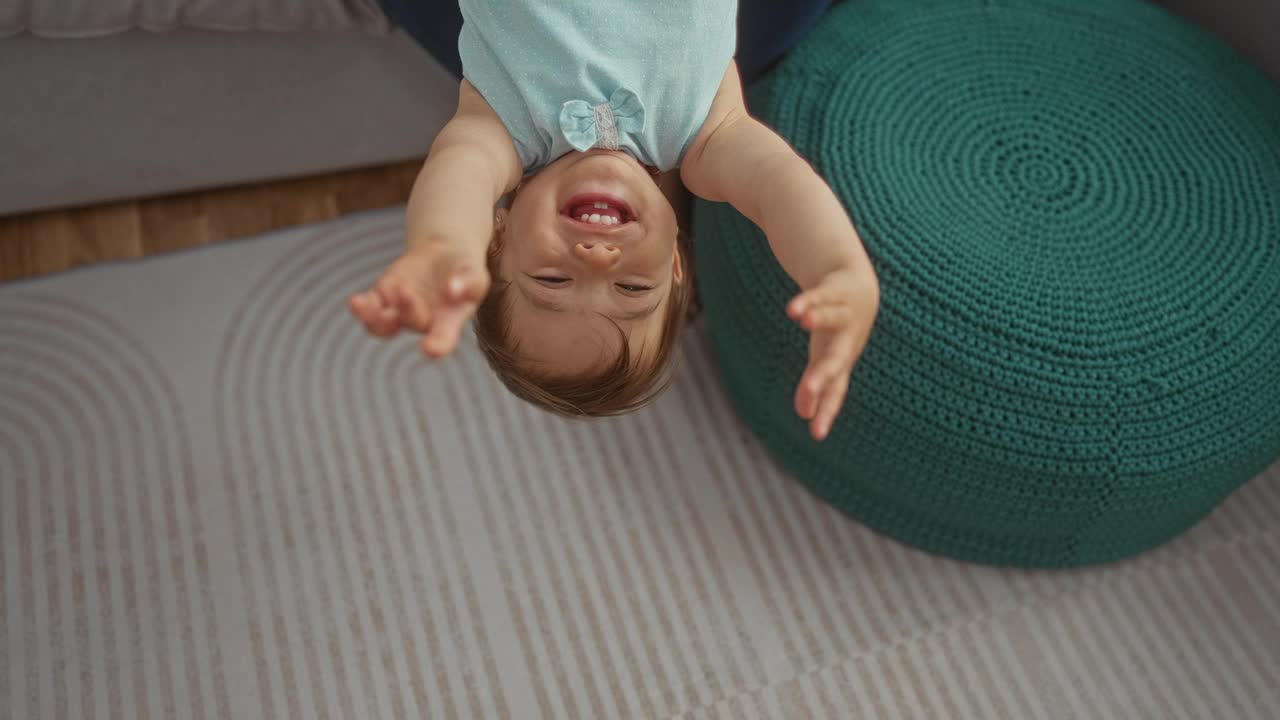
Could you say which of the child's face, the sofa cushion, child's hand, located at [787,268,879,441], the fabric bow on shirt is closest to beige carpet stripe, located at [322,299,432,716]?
the sofa cushion

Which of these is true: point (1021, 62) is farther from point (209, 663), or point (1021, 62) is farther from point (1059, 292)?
point (209, 663)

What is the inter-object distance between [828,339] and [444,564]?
2.15 feet

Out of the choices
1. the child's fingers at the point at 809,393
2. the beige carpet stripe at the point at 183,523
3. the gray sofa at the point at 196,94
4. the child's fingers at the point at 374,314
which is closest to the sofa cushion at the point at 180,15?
the gray sofa at the point at 196,94

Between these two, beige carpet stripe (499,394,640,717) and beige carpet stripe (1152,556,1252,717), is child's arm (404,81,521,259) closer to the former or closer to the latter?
beige carpet stripe (499,394,640,717)

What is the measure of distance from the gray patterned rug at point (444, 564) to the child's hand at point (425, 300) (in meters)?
0.61

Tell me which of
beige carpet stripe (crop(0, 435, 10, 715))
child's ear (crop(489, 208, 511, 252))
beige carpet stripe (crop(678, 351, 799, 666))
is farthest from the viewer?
beige carpet stripe (crop(678, 351, 799, 666))

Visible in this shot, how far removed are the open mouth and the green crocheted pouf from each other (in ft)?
0.87

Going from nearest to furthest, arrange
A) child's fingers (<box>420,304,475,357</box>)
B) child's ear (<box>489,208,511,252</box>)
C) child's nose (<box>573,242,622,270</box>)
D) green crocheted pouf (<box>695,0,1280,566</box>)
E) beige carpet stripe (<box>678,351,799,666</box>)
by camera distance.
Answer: child's fingers (<box>420,304,475,357</box>)
child's nose (<box>573,242,622,270</box>)
child's ear (<box>489,208,511,252</box>)
green crocheted pouf (<box>695,0,1280,566</box>)
beige carpet stripe (<box>678,351,799,666</box>)

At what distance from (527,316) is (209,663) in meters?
0.58

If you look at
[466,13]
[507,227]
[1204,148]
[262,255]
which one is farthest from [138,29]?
[1204,148]

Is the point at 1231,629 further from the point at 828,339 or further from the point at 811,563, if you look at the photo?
the point at 828,339

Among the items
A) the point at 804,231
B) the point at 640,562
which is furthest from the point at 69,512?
the point at 804,231

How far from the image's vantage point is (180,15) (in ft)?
3.17

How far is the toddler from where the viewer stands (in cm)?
69
